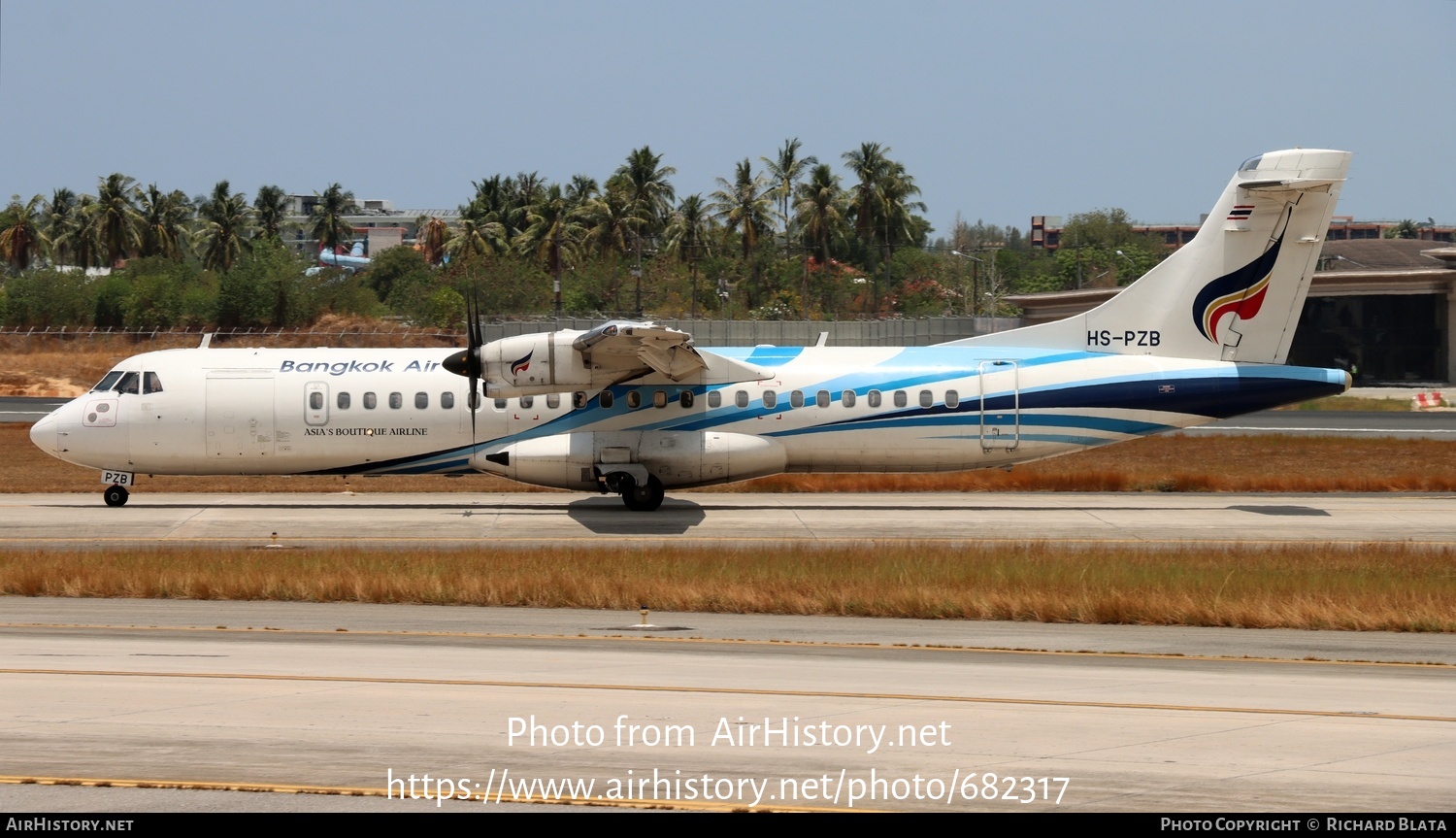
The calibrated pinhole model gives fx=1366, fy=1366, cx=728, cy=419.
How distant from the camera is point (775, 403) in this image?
26.4 meters

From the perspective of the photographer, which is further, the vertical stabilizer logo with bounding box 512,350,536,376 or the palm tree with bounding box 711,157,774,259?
the palm tree with bounding box 711,157,774,259

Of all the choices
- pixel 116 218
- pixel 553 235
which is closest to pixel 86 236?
pixel 116 218

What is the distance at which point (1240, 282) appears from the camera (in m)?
26.4

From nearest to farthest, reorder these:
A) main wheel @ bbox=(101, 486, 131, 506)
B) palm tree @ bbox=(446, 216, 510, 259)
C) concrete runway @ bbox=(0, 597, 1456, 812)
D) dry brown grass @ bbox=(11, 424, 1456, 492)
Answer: concrete runway @ bbox=(0, 597, 1456, 812) → main wheel @ bbox=(101, 486, 131, 506) → dry brown grass @ bbox=(11, 424, 1456, 492) → palm tree @ bbox=(446, 216, 510, 259)

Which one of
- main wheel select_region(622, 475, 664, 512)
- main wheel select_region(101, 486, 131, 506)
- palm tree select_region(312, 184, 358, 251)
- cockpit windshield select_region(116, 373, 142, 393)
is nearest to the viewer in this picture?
main wheel select_region(622, 475, 664, 512)

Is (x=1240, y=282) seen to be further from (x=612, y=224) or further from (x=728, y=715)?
(x=612, y=224)

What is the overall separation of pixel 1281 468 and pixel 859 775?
1247 inches

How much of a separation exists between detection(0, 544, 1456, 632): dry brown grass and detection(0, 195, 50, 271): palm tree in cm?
10823

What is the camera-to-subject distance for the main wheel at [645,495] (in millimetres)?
26328

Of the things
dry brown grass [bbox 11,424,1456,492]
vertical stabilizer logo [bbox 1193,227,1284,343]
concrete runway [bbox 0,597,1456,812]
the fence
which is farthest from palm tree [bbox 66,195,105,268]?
concrete runway [bbox 0,597,1456,812]

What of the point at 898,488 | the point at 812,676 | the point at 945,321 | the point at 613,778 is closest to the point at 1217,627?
the point at 812,676

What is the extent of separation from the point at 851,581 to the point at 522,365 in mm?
9142

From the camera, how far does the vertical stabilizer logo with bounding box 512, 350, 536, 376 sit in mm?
24728

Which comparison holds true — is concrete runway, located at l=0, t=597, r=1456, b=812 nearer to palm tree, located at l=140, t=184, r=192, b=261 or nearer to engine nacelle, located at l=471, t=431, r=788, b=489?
engine nacelle, located at l=471, t=431, r=788, b=489
